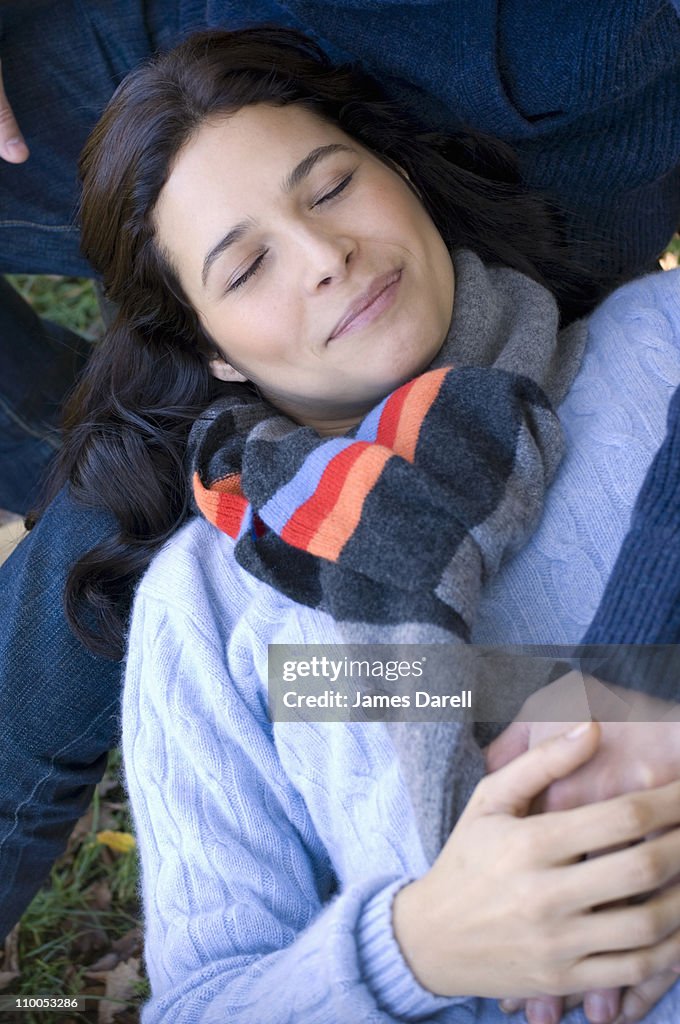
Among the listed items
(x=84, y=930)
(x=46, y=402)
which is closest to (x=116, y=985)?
(x=84, y=930)

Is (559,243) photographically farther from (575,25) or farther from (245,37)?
(245,37)

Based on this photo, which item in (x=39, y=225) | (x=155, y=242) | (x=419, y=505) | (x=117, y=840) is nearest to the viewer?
(x=419, y=505)

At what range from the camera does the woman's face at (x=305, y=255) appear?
1695 mm

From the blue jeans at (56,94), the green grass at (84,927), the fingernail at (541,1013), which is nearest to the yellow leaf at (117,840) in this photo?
the green grass at (84,927)

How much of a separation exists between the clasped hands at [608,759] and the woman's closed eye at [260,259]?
0.87m

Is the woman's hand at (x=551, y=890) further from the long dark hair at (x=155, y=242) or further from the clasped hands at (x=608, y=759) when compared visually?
the long dark hair at (x=155, y=242)

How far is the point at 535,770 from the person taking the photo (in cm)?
130

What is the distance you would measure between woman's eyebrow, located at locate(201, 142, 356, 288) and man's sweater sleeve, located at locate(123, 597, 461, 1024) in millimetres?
612

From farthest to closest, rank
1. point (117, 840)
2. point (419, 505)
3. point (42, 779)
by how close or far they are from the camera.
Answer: point (117, 840) → point (42, 779) → point (419, 505)

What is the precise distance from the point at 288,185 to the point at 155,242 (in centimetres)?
30

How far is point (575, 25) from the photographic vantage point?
184cm

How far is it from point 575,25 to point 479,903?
154cm

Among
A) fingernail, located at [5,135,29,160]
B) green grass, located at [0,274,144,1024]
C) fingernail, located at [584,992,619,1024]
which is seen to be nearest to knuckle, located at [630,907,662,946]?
fingernail, located at [584,992,619,1024]

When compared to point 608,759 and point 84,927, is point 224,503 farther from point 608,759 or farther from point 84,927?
point 84,927
